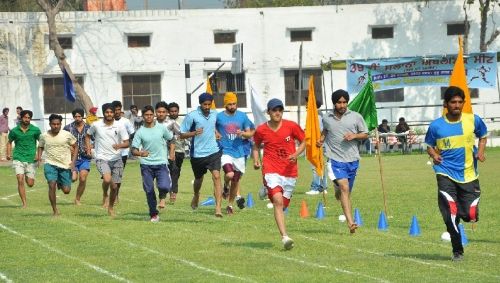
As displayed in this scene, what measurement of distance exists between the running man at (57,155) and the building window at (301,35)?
113 ft

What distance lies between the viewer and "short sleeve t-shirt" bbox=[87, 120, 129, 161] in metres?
20.2

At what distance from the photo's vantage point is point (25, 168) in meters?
22.6

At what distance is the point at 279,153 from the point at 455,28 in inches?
1655

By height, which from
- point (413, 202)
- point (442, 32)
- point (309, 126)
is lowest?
point (413, 202)

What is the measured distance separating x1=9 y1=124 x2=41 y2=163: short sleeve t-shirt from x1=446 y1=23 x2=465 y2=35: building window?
1407 inches

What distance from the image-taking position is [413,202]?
22.0 m

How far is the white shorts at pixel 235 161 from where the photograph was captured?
19703 millimetres

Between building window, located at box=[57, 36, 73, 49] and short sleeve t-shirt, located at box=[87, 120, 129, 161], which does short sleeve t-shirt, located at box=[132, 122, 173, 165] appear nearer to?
short sleeve t-shirt, located at box=[87, 120, 129, 161]

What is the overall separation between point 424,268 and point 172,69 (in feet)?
137

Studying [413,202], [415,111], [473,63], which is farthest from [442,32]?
[413,202]

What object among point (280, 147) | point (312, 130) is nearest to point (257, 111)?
point (312, 130)

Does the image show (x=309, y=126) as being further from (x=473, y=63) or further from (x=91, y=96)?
(x=91, y=96)

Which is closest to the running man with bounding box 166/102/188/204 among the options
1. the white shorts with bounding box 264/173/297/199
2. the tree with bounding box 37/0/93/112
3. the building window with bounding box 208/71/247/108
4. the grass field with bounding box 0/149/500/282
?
the grass field with bounding box 0/149/500/282

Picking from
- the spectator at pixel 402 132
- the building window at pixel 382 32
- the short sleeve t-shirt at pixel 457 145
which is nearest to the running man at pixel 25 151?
the short sleeve t-shirt at pixel 457 145
